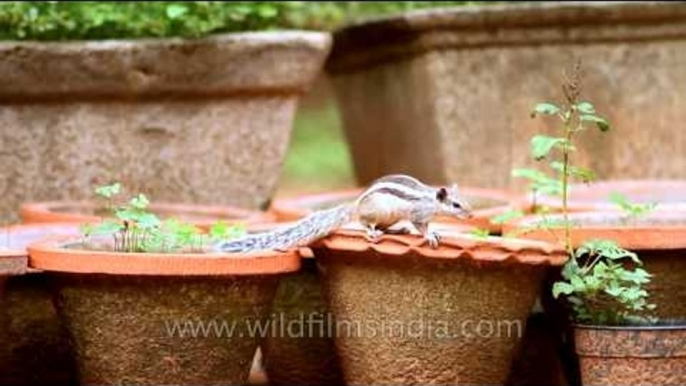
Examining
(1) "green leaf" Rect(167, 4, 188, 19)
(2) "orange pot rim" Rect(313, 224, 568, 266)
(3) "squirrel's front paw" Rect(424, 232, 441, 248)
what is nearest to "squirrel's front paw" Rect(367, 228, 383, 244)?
(2) "orange pot rim" Rect(313, 224, 568, 266)

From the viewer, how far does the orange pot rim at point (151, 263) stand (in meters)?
3.76

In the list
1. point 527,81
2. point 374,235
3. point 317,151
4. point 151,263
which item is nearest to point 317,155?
point 317,151

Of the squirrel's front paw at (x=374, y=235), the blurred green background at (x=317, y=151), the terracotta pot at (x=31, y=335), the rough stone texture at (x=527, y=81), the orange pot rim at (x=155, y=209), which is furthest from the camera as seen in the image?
the blurred green background at (x=317, y=151)

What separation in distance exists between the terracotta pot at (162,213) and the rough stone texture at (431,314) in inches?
31.7

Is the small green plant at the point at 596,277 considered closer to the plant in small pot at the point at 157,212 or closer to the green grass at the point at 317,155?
the plant in small pot at the point at 157,212

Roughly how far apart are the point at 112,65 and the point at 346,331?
4.96ft

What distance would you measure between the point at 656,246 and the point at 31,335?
167cm

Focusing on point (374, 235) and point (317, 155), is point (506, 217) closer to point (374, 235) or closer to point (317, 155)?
point (374, 235)

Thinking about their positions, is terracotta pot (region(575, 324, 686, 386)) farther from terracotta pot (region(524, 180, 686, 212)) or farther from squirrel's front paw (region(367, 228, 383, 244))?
terracotta pot (region(524, 180, 686, 212))

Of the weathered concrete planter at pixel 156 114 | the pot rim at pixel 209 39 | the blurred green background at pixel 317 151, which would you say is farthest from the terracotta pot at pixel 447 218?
the blurred green background at pixel 317 151

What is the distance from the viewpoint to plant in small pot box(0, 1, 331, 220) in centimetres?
509

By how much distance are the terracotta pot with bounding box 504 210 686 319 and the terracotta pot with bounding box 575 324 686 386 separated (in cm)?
23

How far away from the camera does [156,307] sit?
151 inches

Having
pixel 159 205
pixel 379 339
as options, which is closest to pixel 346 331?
pixel 379 339
